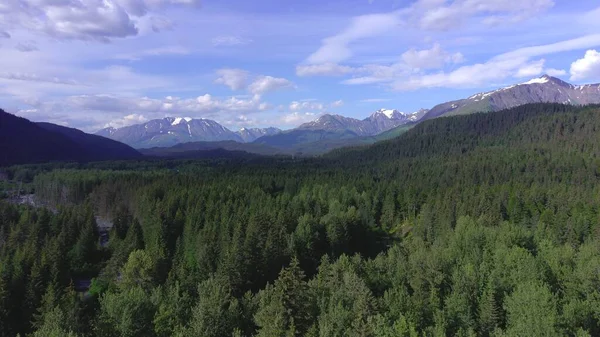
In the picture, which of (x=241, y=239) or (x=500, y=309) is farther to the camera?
(x=241, y=239)

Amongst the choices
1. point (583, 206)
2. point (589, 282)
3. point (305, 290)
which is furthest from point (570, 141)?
point (305, 290)

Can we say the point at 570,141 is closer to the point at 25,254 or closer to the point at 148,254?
the point at 148,254

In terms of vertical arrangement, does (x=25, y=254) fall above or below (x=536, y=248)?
above

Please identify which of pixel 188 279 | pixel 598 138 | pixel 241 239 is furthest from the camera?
pixel 598 138

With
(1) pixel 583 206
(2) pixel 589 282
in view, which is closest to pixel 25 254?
(2) pixel 589 282

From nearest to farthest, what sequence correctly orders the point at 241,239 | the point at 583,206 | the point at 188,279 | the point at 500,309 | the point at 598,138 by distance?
the point at 500,309 < the point at 188,279 < the point at 241,239 < the point at 583,206 < the point at 598,138

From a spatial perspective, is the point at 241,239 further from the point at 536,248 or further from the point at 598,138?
the point at 598,138
